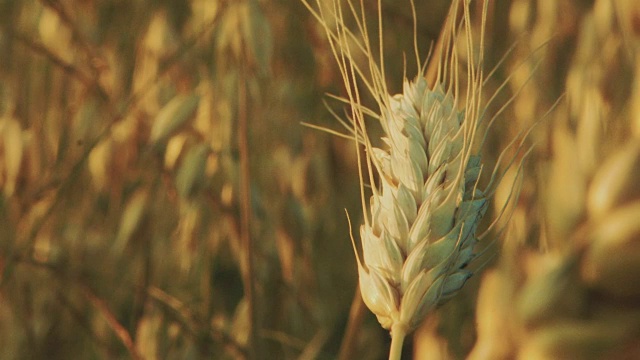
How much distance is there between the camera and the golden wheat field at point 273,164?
19.4 inches

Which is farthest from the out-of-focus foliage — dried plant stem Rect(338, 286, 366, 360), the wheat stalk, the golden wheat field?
the wheat stalk

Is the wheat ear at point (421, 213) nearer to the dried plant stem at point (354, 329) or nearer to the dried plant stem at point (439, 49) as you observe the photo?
the dried plant stem at point (439, 49)

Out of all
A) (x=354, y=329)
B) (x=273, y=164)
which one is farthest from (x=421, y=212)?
(x=273, y=164)

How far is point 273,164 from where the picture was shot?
1.24 metres

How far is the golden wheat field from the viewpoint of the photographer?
49 centimetres

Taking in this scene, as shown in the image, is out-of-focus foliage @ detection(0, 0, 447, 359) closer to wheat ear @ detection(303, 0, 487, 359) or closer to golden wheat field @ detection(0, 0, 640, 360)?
golden wheat field @ detection(0, 0, 640, 360)

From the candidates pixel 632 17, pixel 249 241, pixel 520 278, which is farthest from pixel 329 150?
pixel 520 278

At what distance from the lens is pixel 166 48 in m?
1.09

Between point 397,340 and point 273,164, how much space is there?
32.8 inches

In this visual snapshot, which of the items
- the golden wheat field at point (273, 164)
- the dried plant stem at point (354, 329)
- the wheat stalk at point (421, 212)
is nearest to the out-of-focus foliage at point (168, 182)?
the golden wheat field at point (273, 164)

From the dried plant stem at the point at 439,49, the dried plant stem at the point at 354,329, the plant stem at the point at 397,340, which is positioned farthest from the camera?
the dried plant stem at the point at 354,329

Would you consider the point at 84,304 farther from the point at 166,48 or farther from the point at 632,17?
the point at 632,17

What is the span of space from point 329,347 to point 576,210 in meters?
0.93

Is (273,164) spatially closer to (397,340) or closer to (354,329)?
(354,329)
